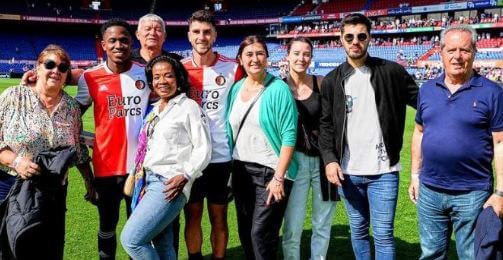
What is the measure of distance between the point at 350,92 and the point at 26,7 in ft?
169

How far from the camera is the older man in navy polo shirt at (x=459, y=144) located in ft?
9.78

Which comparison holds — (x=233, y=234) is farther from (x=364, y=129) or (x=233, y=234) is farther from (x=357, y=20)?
(x=357, y=20)

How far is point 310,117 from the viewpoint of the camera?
151 inches

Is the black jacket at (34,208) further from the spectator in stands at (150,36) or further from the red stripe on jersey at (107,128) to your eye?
the spectator in stands at (150,36)

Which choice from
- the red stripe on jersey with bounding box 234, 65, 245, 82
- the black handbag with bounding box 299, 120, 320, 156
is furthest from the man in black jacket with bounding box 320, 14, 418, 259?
the red stripe on jersey with bounding box 234, 65, 245, 82

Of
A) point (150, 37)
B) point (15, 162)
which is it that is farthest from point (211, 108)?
point (15, 162)

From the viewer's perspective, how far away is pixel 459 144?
→ 3.04 m

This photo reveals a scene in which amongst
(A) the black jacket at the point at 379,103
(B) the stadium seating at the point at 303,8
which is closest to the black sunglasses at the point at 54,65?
(A) the black jacket at the point at 379,103

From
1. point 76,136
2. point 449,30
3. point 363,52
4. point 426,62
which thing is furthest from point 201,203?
point 426,62

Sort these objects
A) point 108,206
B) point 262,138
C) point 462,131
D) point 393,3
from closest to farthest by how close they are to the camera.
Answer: point 462,131 → point 262,138 → point 108,206 → point 393,3

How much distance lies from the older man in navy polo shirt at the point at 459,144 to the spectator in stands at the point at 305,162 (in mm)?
880

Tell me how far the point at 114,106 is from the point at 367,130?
6.64 ft

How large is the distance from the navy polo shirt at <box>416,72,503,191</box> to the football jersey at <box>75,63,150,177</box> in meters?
2.26

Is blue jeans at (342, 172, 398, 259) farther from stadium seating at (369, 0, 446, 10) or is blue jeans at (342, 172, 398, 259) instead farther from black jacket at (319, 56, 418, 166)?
stadium seating at (369, 0, 446, 10)
